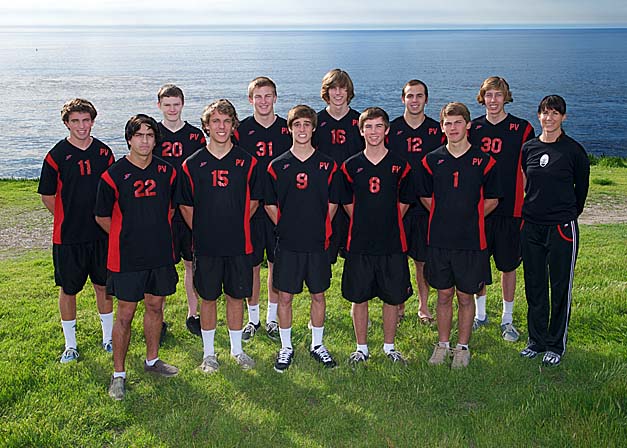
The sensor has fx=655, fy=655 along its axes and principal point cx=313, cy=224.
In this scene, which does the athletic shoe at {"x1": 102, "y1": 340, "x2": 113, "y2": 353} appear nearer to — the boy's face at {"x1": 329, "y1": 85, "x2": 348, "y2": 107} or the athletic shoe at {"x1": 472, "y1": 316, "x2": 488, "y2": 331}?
the boy's face at {"x1": 329, "y1": 85, "x2": 348, "y2": 107}

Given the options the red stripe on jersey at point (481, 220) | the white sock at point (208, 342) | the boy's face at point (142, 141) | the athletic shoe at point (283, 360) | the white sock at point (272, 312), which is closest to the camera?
the boy's face at point (142, 141)

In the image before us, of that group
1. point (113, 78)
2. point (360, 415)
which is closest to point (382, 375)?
point (360, 415)

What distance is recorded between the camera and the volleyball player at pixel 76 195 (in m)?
5.99

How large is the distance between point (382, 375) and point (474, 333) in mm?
1543

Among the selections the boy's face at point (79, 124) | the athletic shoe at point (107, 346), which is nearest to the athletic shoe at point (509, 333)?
the athletic shoe at point (107, 346)

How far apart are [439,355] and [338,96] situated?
2779mm

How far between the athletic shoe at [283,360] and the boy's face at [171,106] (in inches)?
102

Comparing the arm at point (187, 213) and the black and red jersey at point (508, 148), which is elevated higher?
the black and red jersey at point (508, 148)

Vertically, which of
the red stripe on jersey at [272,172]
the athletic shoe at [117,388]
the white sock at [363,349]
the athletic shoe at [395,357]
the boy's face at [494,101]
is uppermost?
the boy's face at [494,101]

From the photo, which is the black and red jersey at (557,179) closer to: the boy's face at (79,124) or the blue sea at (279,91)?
the boy's face at (79,124)

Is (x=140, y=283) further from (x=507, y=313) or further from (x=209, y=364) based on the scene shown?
(x=507, y=313)

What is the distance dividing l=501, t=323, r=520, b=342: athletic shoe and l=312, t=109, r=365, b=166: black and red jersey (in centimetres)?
246

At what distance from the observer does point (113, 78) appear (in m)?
92.9

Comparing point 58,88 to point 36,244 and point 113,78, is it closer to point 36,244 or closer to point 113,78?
point 113,78
